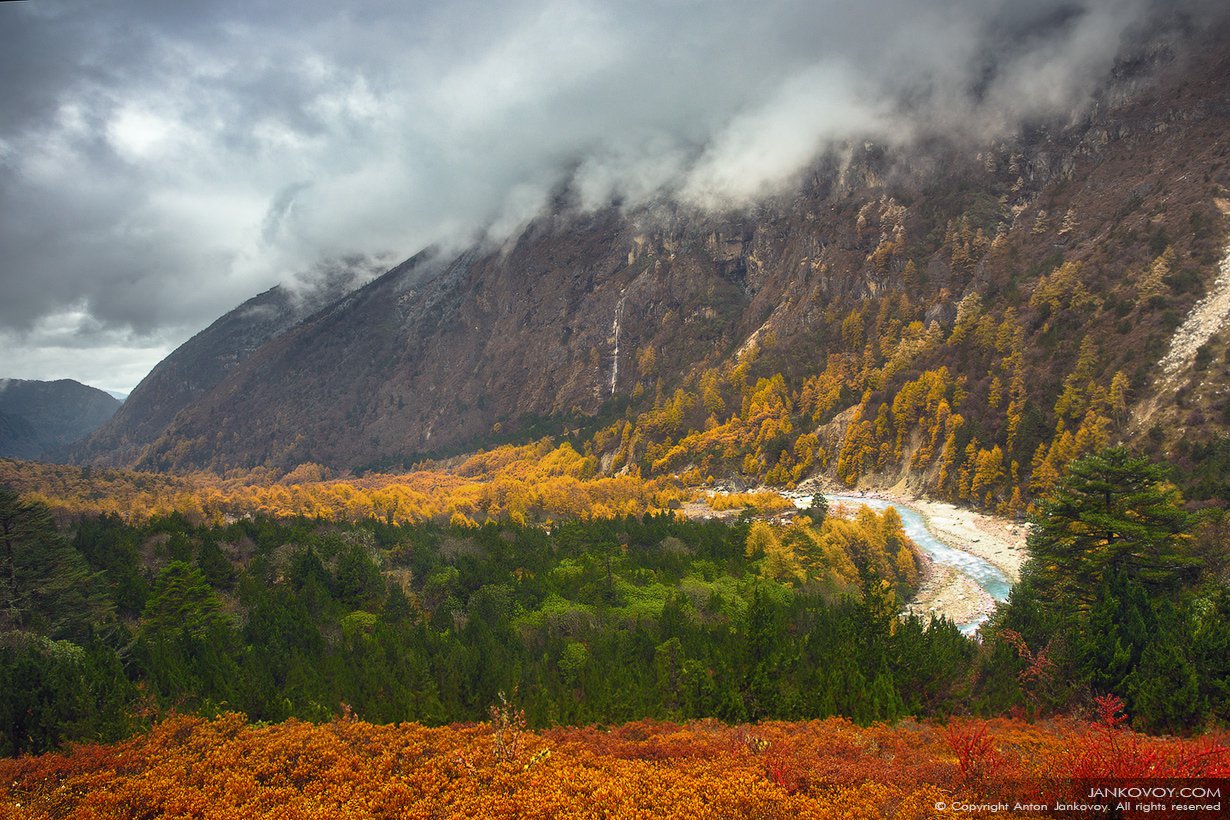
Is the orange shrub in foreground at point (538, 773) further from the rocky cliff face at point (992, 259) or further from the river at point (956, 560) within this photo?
the rocky cliff face at point (992, 259)

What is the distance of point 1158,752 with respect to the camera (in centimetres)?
1335

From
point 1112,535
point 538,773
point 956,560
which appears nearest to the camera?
point 538,773

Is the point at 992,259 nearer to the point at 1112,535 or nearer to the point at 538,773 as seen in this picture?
the point at 1112,535

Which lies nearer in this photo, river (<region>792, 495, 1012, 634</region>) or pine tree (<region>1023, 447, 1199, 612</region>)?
pine tree (<region>1023, 447, 1199, 612</region>)

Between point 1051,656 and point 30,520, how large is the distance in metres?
49.3

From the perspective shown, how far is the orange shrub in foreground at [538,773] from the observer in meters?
12.8

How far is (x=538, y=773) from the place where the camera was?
14008 mm

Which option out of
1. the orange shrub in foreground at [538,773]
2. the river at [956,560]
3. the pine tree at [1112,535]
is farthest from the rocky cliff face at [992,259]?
the orange shrub in foreground at [538,773]

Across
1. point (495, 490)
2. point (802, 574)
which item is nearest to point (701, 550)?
point (802, 574)

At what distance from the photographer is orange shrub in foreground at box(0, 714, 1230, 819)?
12.8 m

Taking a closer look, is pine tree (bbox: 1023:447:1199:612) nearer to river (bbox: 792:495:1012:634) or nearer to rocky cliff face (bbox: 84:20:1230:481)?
river (bbox: 792:495:1012:634)

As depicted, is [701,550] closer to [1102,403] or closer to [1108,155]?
[1102,403]

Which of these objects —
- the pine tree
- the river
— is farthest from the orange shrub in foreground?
Answer: the river

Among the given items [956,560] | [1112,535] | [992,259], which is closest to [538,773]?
[1112,535]
